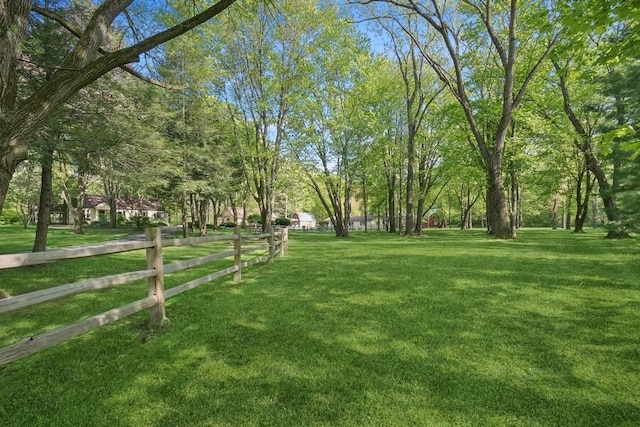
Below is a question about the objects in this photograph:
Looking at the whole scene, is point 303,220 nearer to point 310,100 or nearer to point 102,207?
point 102,207

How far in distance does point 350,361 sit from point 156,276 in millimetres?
2930

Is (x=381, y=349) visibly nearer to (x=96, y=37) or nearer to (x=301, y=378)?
(x=301, y=378)

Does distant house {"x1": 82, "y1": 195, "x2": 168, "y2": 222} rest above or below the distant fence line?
above

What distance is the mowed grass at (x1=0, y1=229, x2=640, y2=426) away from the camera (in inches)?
113

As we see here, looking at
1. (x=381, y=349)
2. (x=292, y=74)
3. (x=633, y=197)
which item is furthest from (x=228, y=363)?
(x=292, y=74)

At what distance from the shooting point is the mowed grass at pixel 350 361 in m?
2.86

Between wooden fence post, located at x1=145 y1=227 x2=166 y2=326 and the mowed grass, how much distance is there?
0.23 metres

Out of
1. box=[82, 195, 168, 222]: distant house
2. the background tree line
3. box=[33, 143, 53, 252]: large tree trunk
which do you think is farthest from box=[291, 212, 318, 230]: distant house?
box=[33, 143, 53, 252]: large tree trunk

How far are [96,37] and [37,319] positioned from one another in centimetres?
444

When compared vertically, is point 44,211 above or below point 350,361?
above

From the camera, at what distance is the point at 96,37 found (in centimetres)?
420

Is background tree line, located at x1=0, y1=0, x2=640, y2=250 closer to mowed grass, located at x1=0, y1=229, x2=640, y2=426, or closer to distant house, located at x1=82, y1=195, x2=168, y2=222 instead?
mowed grass, located at x1=0, y1=229, x2=640, y2=426

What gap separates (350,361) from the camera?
148 inches

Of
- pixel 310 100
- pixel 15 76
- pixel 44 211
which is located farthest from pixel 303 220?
pixel 15 76
